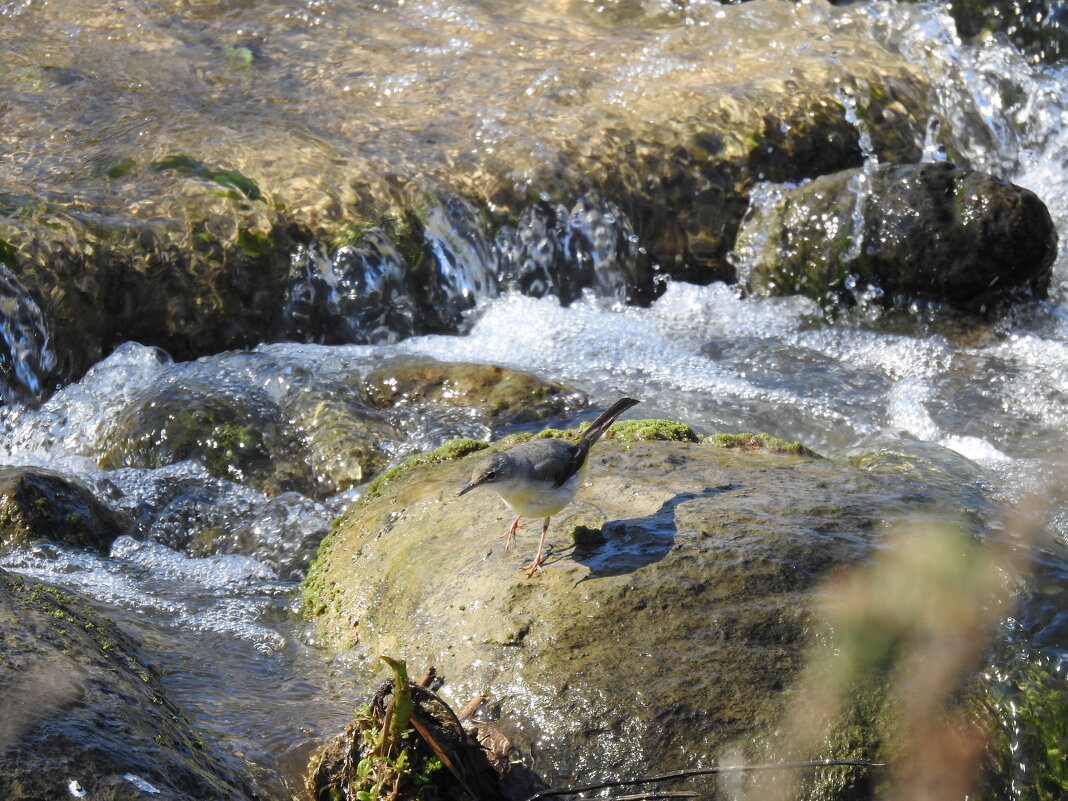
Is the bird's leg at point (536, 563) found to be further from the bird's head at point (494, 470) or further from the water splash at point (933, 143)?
the water splash at point (933, 143)

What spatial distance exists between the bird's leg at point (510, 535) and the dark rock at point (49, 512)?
2969 mm

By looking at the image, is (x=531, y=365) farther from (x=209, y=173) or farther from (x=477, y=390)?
(x=209, y=173)

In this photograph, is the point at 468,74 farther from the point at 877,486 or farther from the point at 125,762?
the point at 125,762

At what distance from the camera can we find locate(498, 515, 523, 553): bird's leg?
15.7 ft

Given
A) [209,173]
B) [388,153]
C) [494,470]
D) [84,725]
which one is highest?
[84,725]

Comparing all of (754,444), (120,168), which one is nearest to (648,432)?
(754,444)

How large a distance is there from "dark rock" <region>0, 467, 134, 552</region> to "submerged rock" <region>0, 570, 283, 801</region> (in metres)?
2.53

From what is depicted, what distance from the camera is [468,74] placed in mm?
12602

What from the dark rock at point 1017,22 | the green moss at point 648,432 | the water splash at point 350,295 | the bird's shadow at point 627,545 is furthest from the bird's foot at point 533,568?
the dark rock at point 1017,22

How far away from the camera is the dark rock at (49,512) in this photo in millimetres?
6270

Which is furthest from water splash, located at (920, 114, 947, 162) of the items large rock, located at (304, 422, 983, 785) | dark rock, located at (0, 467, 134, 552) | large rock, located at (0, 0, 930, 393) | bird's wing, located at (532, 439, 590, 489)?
dark rock, located at (0, 467, 134, 552)

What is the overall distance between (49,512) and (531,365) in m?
4.13

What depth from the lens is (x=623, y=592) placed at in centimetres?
421

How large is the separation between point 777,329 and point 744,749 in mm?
7283
